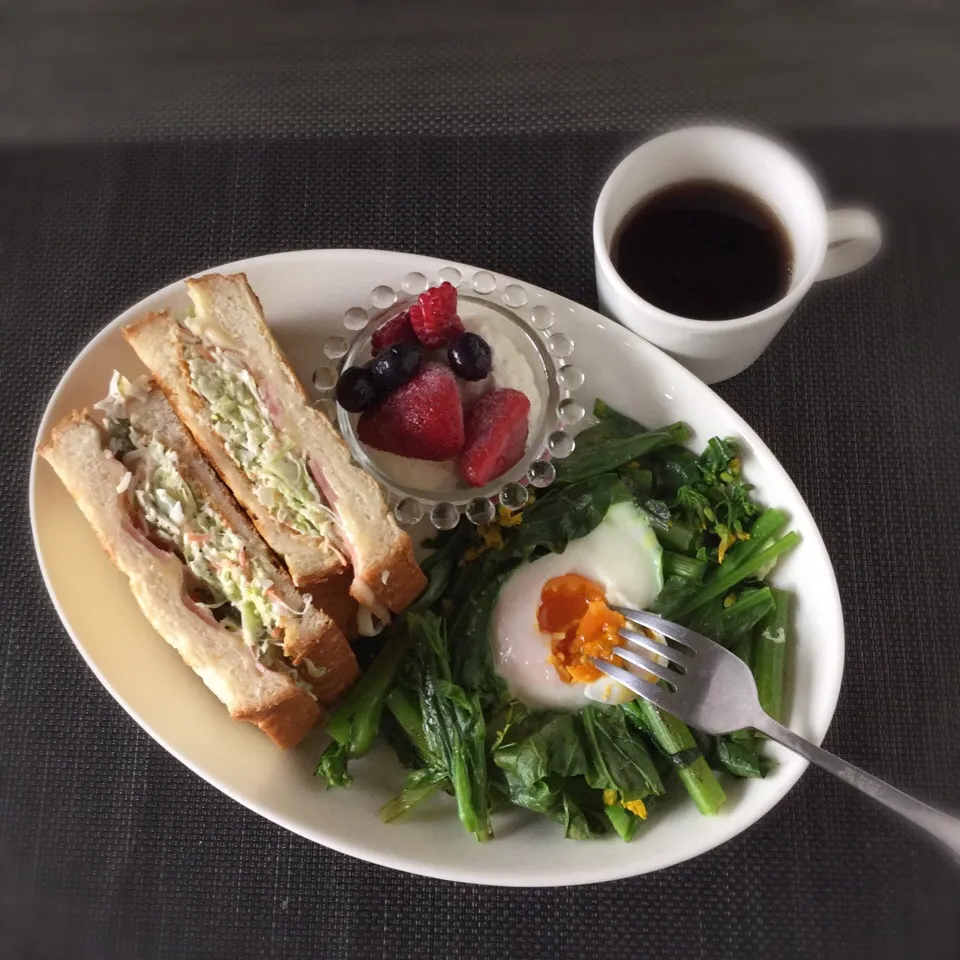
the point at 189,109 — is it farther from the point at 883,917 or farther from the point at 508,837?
the point at 883,917

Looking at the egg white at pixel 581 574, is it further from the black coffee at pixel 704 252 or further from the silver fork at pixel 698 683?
the black coffee at pixel 704 252

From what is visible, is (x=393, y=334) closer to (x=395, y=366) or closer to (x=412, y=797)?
(x=395, y=366)

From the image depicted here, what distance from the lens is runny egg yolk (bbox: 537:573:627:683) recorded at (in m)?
1.62

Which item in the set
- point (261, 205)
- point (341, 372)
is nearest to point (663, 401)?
point (341, 372)

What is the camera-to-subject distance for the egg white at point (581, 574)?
5.45ft

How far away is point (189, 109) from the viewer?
86.4 inches

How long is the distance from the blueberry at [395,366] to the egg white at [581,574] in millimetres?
463

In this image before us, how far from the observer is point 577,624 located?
1678 millimetres

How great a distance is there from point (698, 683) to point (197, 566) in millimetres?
934

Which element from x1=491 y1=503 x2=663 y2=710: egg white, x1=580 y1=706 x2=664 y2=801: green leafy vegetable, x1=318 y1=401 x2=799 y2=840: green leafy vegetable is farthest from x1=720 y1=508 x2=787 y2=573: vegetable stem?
x1=580 y1=706 x2=664 y2=801: green leafy vegetable

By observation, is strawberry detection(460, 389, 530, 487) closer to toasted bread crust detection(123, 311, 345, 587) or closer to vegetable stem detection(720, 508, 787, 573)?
toasted bread crust detection(123, 311, 345, 587)

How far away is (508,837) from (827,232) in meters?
1.24

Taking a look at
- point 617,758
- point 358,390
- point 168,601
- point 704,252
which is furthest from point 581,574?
point 168,601

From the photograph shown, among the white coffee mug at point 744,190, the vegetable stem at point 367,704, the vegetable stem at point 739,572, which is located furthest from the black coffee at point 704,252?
the vegetable stem at point 367,704
